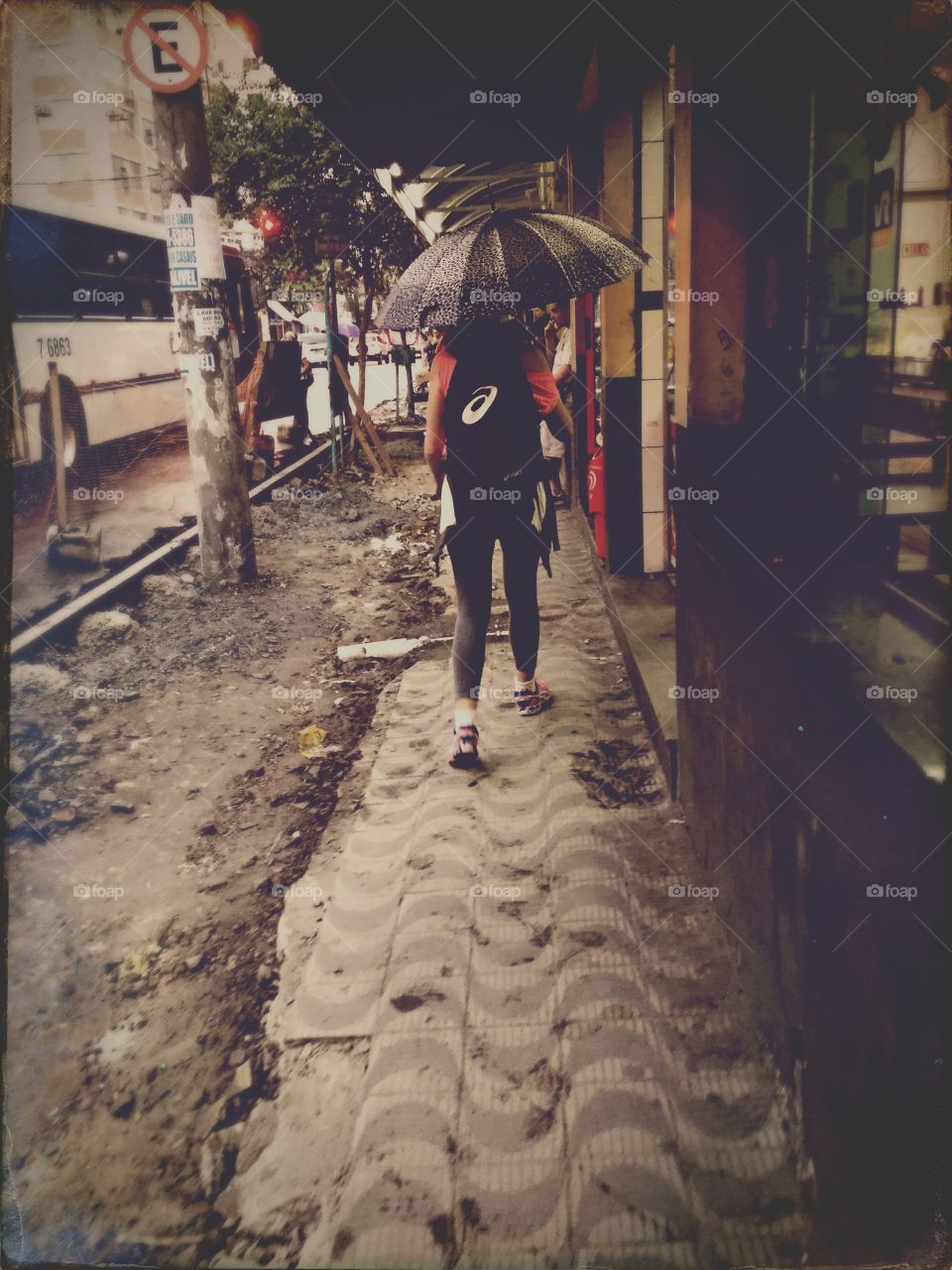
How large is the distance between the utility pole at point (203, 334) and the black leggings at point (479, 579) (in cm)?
374

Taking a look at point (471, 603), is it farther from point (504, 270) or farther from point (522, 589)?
point (504, 270)

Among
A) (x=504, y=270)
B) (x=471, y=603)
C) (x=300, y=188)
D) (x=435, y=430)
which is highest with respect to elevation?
(x=300, y=188)

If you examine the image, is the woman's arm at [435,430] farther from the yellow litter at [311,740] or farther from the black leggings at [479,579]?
the yellow litter at [311,740]

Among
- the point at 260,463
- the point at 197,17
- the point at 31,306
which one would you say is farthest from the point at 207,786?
the point at 260,463

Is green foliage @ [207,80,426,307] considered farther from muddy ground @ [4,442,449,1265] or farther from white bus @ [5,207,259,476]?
muddy ground @ [4,442,449,1265]

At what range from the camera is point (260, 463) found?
479 inches

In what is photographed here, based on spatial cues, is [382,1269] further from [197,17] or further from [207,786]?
[197,17]

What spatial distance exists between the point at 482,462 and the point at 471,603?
61 centimetres

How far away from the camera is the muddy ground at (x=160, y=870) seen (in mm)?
2391

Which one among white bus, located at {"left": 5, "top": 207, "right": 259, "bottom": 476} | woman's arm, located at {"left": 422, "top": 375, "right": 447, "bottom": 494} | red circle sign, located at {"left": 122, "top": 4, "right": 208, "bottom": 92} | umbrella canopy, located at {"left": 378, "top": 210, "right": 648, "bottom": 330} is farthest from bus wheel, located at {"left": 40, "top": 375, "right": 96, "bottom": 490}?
umbrella canopy, located at {"left": 378, "top": 210, "right": 648, "bottom": 330}

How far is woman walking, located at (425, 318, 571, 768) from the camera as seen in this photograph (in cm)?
394

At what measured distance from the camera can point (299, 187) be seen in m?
15.0

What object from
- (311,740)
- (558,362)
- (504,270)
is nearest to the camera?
(504,270)

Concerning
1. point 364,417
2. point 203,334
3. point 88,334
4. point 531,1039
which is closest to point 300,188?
point 364,417
